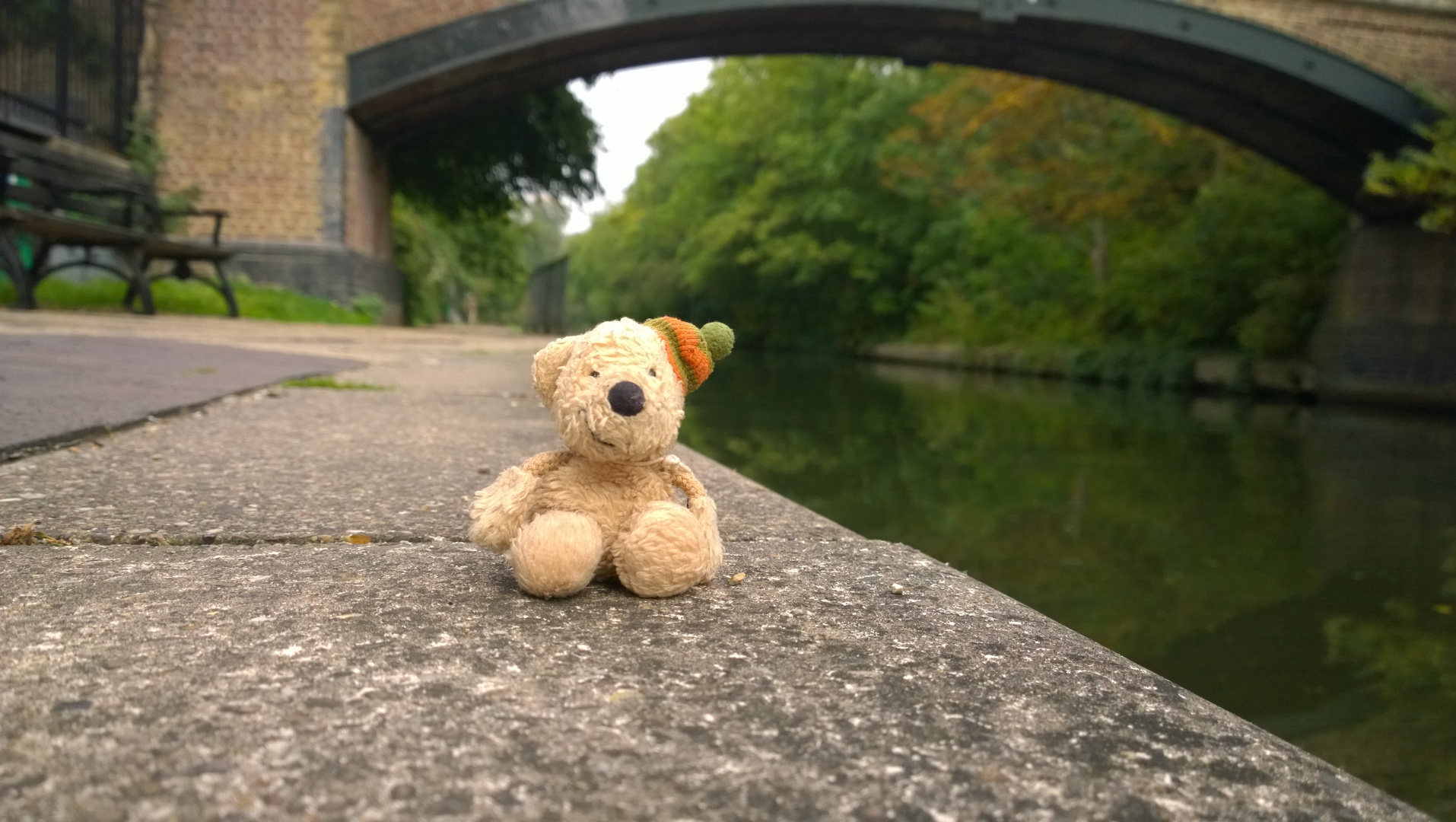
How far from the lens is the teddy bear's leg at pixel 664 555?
113cm

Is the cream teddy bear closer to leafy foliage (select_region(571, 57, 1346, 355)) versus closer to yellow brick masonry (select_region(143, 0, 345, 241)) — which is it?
yellow brick masonry (select_region(143, 0, 345, 241))

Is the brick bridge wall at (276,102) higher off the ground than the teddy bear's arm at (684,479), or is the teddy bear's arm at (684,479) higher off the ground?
the brick bridge wall at (276,102)

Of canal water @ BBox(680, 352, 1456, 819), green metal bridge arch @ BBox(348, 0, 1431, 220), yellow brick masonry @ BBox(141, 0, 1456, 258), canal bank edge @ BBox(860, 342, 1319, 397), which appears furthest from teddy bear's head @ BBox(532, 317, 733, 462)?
canal bank edge @ BBox(860, 342, 1319, 397)

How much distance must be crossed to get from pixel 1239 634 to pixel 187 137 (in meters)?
13.0

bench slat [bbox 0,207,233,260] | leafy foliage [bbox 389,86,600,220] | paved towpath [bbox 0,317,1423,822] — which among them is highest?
leafy foliage [bbox 389,86,600,220]

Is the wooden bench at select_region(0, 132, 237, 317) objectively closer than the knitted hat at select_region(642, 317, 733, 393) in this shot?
No

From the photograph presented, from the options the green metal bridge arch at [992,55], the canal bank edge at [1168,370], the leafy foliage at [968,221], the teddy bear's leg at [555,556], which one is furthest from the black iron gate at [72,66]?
the canal bank edge at [1168,370]

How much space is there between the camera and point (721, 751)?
0.73 meters

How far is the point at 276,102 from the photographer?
476 inches

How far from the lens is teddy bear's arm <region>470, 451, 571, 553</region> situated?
1.20 m

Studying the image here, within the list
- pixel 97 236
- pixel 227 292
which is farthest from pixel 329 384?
pixel 227 292

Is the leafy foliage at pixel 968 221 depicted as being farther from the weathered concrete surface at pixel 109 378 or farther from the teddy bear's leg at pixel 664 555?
the teddy bear's leg at pixel 664 555

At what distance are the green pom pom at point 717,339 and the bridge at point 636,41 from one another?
37.9 feet

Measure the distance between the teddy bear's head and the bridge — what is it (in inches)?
457
